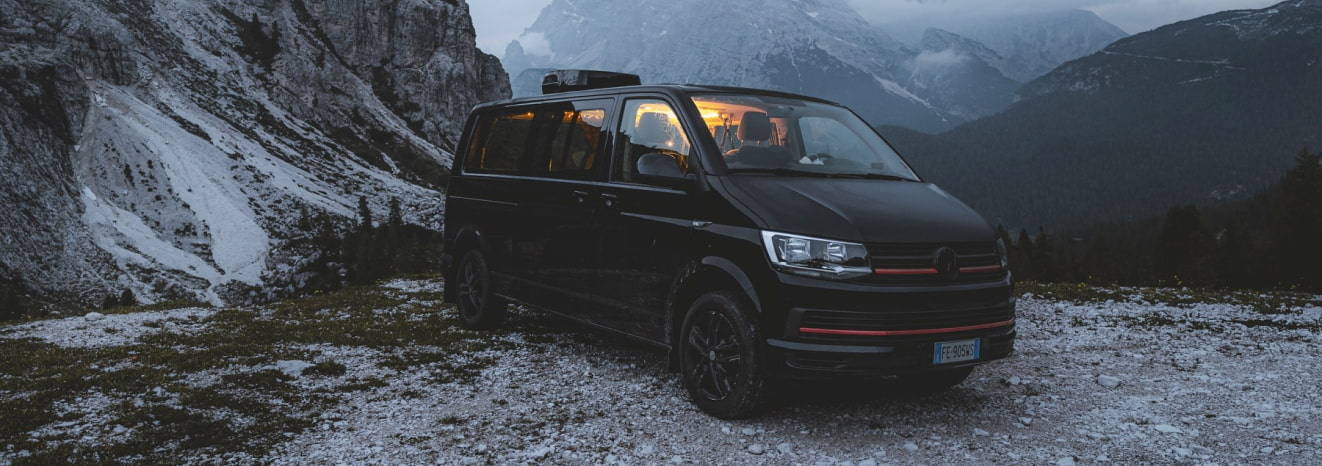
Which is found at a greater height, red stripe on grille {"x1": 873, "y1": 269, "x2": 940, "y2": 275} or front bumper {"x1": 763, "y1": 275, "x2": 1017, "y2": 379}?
red stripe on grille {"x1": 873, "y1": 269, "x2": 940, "y2": 275}

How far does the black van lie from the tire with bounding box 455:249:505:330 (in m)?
0.94

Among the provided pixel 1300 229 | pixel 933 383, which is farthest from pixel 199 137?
pixel 1300 229

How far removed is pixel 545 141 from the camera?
320 inches

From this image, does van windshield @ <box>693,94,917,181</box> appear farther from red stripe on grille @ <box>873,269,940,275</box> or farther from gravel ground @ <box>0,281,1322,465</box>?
gravel ground @ <box>0,281,1322,465</box>

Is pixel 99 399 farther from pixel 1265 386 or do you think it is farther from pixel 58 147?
pixel 58 147

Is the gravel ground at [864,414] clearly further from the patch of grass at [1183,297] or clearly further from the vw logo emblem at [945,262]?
the patch of grass at [1183,297]

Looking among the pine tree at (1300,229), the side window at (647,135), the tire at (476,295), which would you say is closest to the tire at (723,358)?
the side window at (647,135)

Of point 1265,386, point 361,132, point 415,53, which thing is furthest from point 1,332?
point 415,53

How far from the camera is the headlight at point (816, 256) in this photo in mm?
5371

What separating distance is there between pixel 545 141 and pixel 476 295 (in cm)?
273

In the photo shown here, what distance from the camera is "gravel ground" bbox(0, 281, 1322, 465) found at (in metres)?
5.38

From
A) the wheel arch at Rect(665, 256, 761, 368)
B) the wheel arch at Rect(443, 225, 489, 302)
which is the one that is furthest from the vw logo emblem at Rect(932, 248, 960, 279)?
the wheel arch at Rect(443, 225, 489, 302)

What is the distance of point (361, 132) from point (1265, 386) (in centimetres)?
14621

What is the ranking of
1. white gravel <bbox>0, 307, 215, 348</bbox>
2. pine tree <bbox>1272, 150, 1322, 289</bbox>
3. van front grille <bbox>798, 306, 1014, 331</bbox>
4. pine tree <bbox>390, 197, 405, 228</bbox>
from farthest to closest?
pine tree <bbox>390, 197, 405, 228</bbox> < pine tree <bbox>1272, 150, 1322, 289</bbox> < white gravel <bbox>0, 307, 215, 348</bbox> < van front grille <bbox>798, 306, 1014, 331</bbox>
